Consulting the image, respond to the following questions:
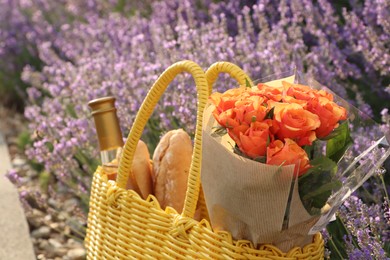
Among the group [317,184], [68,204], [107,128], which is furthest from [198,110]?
[68,204]

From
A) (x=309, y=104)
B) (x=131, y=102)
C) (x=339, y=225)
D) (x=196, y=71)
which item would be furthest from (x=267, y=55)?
(x=309, y=104)

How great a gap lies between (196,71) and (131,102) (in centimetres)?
126

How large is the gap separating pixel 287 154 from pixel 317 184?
0.42 feet

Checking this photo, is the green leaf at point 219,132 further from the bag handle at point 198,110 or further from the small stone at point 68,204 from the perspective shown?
the small stone at point 68,204

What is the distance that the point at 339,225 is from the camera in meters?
2.59

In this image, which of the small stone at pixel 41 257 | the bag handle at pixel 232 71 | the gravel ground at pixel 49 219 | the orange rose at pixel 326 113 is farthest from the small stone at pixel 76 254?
the orange rose at pixel 326 113

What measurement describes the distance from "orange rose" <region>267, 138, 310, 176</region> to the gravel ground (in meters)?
1.57

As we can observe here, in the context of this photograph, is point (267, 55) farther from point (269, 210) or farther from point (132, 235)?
point (269, 210)

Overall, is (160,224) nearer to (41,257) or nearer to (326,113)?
(326,113)

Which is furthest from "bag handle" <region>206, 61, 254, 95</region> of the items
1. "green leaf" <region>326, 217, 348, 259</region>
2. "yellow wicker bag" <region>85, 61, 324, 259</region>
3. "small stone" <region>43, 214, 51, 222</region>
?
"small stone" <region>43, 214, 51, 222</region>

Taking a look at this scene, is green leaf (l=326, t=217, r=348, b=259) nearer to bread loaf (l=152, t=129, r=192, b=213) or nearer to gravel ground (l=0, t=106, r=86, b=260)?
bread loaf (l=152, t=129, r=192, b=213)

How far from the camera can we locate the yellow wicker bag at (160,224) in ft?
6.28

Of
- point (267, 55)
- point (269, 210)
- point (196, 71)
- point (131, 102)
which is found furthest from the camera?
point (131, 102)

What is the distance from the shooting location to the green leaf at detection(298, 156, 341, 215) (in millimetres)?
1826
